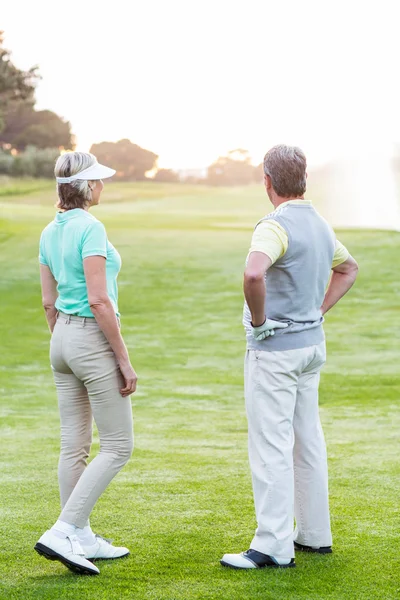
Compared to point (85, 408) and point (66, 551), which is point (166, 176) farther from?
point (66, 551)

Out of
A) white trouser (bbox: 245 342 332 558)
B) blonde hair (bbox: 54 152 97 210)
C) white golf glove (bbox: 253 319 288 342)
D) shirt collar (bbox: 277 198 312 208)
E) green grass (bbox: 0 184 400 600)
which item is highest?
blonde hair (bbox: 54 152 97 210)

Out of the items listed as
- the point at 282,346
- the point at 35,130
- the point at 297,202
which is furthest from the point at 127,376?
the point at 35,130

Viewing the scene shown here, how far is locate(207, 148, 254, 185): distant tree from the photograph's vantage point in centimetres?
4109

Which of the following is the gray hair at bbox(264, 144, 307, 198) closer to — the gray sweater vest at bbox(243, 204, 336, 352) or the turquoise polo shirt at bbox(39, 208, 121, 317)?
the gray sweater vest at bbox(243, 204, 336, 352)

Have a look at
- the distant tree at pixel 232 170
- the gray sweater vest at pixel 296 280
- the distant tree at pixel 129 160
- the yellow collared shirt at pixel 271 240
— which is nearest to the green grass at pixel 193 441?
the gray sweater vest at pixel 296 280

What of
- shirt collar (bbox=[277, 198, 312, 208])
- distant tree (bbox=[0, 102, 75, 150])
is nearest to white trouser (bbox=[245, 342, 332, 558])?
shirt collar (bbox=[277, 198, 312, 208])

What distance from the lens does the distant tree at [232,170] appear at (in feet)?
135

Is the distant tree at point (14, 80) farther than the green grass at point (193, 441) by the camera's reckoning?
Yes

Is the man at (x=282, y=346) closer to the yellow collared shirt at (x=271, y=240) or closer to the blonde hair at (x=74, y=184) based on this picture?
the yellow collared shirt at (x=271, y=240)

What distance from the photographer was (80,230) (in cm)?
361

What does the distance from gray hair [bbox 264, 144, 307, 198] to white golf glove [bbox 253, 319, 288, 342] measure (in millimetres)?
504

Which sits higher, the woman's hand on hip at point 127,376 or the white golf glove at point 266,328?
the white golf glove at point 266,328

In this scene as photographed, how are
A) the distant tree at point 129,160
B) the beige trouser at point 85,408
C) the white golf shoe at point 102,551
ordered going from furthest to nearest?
the distant tree at point 129,160 → the white golf shoe at point 102,551 → the beige trouser at point 85,408

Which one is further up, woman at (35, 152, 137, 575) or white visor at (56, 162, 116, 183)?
white visor at (56, 162, 116, 183)
